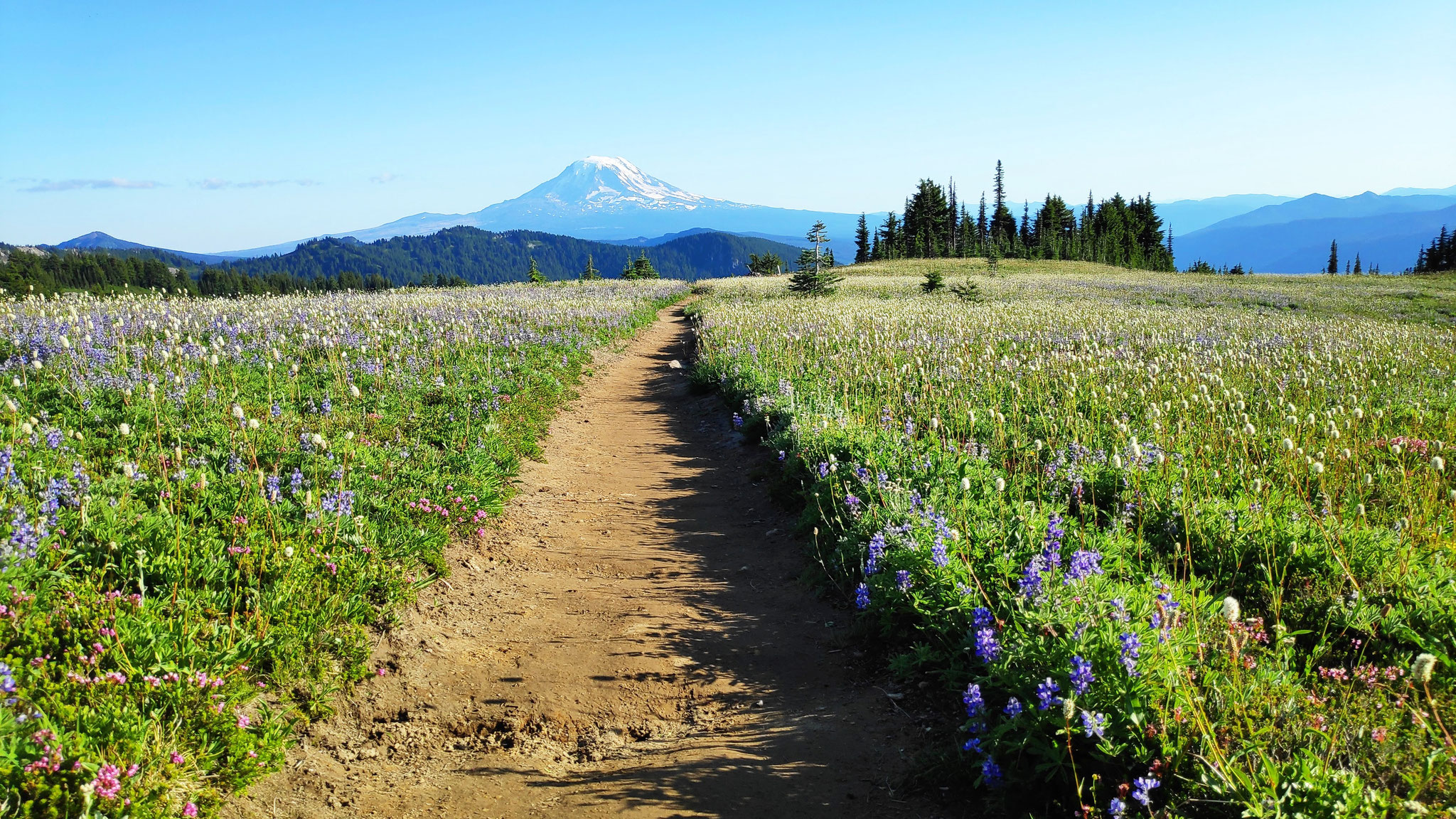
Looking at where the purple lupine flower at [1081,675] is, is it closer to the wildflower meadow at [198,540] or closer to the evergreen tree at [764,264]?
the wildflower meadow at [198,540]

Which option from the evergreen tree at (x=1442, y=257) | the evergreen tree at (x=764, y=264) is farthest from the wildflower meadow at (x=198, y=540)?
the evergreen tree at (x=1442, y=257)

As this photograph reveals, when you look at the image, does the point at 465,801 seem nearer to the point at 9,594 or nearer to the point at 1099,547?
the point at 9,594

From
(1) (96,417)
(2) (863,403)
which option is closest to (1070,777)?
(2) (863,403)

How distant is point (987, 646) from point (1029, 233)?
373 feet

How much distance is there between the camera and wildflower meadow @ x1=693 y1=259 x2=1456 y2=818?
2691mm

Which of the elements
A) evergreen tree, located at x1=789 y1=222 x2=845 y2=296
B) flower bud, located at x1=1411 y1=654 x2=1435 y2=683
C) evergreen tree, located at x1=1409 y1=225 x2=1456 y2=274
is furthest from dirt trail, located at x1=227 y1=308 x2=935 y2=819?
evergreen tree, located at x1=1409 y1=225 x2=1456 y2=274

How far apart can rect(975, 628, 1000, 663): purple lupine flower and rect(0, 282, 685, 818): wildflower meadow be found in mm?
3395

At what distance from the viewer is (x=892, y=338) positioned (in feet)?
49.6

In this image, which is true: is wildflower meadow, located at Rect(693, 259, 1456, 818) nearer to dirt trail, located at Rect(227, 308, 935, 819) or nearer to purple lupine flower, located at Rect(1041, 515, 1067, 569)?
purple lupine flower, located at Rect(1041, 515, 1067, 569)

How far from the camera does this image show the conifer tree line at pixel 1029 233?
302ft

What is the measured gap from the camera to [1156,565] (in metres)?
4.27

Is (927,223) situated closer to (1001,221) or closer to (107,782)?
(1001,221)

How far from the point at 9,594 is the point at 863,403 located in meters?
8.19

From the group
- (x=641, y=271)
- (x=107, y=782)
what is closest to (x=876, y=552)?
(x=107, y=782)
